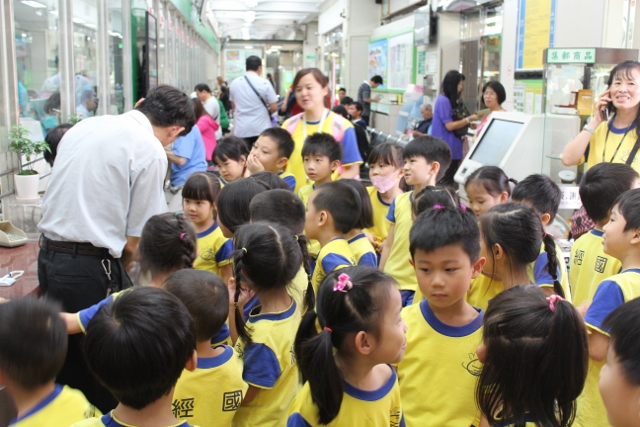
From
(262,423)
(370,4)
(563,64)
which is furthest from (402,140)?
(370,4)

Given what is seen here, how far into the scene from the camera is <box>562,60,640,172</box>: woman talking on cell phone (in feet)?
12.5

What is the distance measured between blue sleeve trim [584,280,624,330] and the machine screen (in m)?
3.09

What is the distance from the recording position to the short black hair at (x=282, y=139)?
4488 millimetres

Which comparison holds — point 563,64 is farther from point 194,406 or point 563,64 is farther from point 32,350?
point 32,350

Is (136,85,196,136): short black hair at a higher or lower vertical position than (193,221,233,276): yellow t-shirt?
higher

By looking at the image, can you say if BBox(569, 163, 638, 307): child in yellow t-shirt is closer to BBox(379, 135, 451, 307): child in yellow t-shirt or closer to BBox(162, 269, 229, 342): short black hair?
BBox(379, 135, 451, 307): child in yellow t-shirt

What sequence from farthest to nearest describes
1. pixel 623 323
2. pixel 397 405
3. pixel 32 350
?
pixel 397 405 < pixel 32 350 < pixel 623 323

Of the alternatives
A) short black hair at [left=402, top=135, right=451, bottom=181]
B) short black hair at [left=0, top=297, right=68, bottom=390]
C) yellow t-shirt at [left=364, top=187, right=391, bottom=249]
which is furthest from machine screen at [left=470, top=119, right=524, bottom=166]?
short black hair at [left=0, top=297, right=68, bottom=390]

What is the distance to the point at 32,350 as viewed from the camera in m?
1.74

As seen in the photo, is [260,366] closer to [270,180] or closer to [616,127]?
[270,180]

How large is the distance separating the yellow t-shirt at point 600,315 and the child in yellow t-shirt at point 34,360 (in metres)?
1.52

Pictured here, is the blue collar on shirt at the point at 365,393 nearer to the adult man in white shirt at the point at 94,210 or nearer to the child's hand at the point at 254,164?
the adult man in white shirt at the point at 94,210

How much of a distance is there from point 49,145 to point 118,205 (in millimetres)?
2046

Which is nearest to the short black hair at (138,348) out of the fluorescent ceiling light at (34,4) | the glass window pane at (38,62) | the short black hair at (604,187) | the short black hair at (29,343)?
the short black hair at (29,343)
